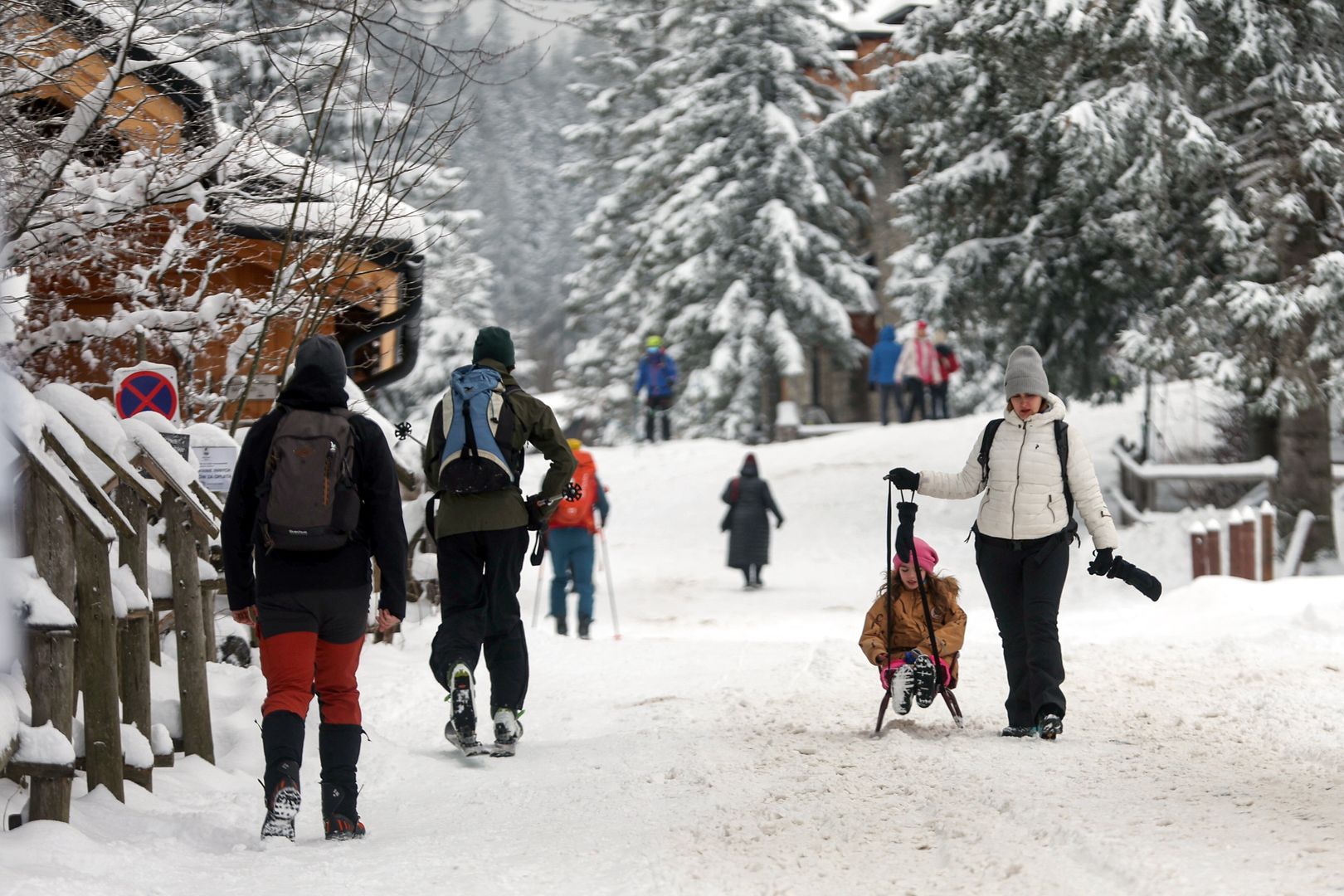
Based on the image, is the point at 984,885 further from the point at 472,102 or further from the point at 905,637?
the point at 472,102

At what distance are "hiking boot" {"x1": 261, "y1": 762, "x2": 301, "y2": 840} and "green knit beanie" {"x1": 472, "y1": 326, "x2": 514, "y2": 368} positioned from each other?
2.25 metres

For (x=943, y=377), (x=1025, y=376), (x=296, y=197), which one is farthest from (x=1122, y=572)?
(x=943, y=377)

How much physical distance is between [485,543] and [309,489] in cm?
174

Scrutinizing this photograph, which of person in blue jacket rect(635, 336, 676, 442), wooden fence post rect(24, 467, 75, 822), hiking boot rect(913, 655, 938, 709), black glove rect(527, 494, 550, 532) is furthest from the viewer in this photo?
person in blue jacket rect(635, 336, 676, 442)

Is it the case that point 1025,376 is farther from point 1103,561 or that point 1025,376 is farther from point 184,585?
point 184,585

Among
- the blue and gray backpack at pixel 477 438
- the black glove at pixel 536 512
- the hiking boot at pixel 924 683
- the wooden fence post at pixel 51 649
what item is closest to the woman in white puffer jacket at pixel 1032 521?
the hiking boot at pixel 924 683

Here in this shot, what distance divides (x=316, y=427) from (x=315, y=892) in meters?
1.55

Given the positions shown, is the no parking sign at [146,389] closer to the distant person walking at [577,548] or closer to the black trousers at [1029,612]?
the black trousers at [1029,612]

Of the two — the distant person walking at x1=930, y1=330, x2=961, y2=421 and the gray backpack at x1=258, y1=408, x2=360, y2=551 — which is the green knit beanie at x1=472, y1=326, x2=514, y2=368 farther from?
the distant person walking at x1=930, y1=330, x2=961, y2=421

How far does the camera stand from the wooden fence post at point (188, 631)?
6496 mm

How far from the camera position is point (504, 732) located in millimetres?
7148

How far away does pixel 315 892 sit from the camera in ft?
15.3

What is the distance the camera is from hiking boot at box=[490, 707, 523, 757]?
23.4 ft

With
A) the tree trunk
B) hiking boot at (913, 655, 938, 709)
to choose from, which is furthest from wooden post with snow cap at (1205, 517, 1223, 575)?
hiking boot at (913, 655, 938, 709)
